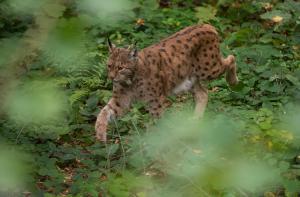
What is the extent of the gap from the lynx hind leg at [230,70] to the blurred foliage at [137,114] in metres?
0.16

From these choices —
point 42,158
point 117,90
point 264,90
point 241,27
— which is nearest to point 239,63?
point 264,90

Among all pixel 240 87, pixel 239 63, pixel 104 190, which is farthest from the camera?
pixel 239 63

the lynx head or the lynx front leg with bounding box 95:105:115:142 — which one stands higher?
the lynx head

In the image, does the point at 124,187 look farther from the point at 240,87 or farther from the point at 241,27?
the point at 241,27

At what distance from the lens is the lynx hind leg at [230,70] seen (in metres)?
8.30

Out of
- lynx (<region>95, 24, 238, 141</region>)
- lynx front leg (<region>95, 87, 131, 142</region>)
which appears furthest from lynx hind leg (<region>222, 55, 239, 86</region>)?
lynx front leg (<region>95, 87, 131, 142</region>)

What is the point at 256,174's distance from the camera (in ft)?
6.85

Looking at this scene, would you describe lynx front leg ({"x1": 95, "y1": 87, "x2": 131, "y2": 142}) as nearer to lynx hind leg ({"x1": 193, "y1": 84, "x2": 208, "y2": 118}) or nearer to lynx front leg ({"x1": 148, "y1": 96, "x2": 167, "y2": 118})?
lynx front leg ({"x1": 148, "y1": 96, "x2": 167, "y2": 118})

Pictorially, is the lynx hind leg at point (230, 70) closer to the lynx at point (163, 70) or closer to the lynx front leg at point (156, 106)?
the lynx at point (163, 70)

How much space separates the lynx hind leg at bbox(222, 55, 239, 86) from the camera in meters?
8.30

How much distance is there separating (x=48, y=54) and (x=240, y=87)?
6.41m

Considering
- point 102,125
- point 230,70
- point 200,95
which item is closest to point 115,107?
point 102,125

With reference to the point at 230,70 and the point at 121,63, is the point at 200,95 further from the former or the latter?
the point at 121,63

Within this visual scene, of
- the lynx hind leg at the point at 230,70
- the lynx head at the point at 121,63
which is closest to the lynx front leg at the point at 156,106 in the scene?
the lynx head at the point at 121,63
